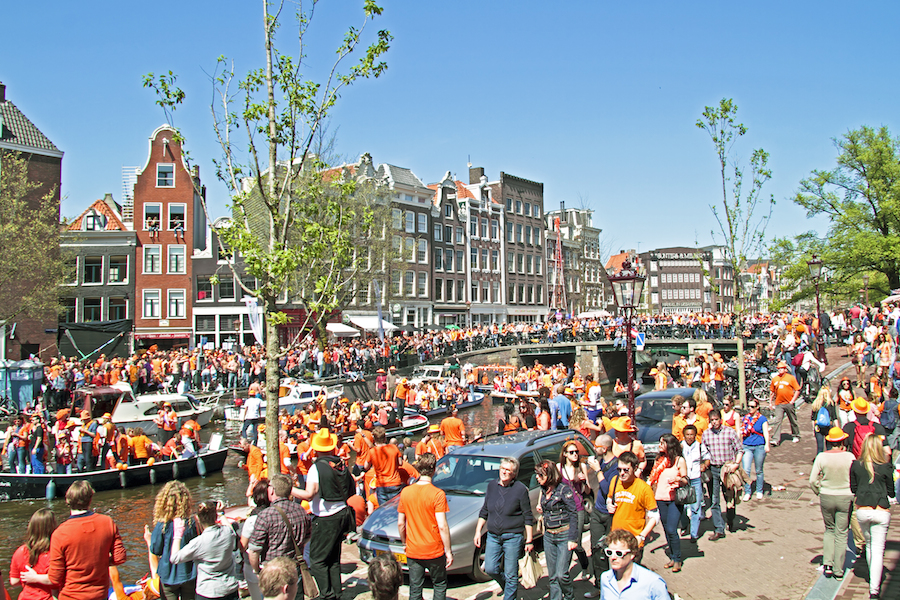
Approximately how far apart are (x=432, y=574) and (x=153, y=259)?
3907 cm

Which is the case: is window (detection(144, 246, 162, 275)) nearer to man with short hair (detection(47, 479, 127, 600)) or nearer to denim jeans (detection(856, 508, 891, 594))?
man with short hair (detection(47, 479, 127, 600))

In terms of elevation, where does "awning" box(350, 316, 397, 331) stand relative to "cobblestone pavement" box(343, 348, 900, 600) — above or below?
above

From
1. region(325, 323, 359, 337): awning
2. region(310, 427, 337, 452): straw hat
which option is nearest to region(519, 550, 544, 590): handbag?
region(310, 427, 337, 452): straw hat

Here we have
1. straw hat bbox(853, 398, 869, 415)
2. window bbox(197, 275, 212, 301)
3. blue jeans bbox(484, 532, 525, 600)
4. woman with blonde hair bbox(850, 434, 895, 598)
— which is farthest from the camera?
window bbox(197, 275, 212, 301)

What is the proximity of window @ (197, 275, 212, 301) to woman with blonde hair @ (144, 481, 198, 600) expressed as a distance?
37.3 meters

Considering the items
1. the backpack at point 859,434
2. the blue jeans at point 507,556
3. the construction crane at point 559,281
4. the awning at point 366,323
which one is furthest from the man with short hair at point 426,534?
the construction crane at point 559,281

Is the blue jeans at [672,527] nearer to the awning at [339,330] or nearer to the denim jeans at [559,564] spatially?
the denim jeans at [559,564]

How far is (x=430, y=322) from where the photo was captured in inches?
2026

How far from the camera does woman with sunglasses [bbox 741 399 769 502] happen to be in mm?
10320

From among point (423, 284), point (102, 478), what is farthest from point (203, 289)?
point (102, 478)

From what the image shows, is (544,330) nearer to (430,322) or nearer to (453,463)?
(430,322)

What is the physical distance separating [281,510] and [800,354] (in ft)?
58.6

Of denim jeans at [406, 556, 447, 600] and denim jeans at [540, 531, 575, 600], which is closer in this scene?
denim jeans at [406, 556, 447, 600]

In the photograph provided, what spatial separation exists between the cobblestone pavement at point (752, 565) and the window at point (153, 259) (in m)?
35.7
